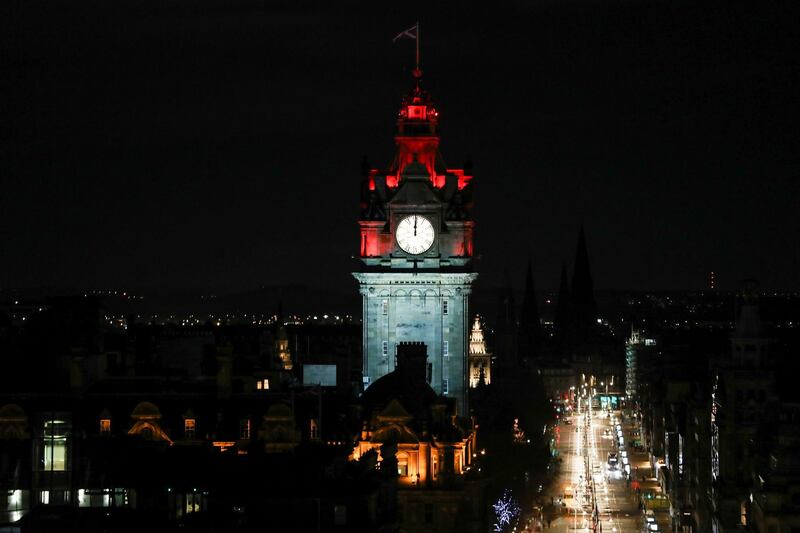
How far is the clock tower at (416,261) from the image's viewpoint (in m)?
172

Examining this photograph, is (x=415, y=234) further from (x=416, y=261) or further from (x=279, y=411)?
(x=279, y=411)

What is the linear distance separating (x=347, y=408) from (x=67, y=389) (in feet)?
50.4

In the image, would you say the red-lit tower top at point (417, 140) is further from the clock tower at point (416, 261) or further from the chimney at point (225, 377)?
the chimney at point (225, 377)

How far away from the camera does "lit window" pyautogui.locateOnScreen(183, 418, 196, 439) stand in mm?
132250

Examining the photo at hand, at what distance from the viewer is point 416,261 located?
172625mm

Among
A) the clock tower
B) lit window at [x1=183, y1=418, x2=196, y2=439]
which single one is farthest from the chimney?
the clock tower

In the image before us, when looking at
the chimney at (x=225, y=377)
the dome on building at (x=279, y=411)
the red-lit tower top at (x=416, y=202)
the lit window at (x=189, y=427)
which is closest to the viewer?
the dome on building at (x=279, y=411)

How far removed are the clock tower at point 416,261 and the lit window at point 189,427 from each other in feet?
132

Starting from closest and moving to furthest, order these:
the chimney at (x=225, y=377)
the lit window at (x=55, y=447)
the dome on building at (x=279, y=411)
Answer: the lit window at (x=55, y=447) → the dome on building at (x=279, y=411) → the chimney at (x=225, y=377)

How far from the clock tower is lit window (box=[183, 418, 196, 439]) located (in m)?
40.1

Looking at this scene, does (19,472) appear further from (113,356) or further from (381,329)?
(381,329)

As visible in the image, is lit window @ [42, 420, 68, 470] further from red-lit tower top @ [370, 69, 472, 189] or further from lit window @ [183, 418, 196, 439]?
red-lit tower top @ [370, 69, 472, 189]

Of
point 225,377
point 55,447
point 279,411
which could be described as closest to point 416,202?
point 225,377

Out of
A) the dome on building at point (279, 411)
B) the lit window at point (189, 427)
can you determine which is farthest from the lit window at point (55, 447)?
the lit window at point (189, 427)
